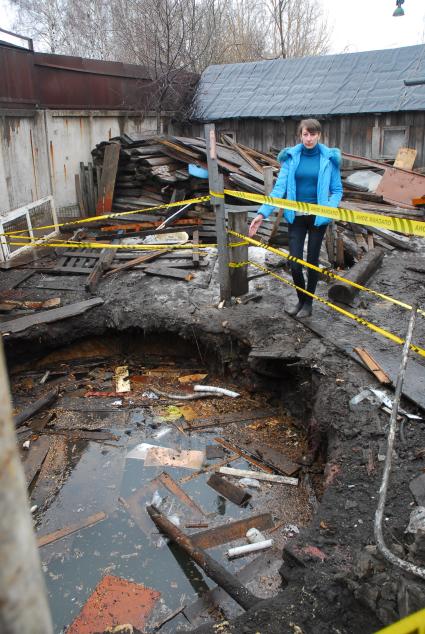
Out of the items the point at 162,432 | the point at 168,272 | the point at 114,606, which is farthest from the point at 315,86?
the point at 114,606

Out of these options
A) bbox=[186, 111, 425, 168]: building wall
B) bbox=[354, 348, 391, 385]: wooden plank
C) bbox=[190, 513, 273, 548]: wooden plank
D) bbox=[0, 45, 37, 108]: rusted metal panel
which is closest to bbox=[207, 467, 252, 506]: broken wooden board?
bbox=[190, 513, 273, 548]: wooden plank

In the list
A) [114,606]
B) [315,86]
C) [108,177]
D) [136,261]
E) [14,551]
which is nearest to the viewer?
[14,551]

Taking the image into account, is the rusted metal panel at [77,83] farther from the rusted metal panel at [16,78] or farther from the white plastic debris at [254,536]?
the white plastic debris at [254,536]

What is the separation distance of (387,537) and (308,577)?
0.54 metres

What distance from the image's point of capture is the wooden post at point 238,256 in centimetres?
652

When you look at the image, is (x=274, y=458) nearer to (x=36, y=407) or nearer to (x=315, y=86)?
(x=36, y=407)

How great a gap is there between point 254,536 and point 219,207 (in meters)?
3.96

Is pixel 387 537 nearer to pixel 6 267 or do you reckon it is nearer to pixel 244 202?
pixel 6 267

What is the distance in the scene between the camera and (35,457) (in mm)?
5312

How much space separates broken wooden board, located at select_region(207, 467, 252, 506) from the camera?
4672mm

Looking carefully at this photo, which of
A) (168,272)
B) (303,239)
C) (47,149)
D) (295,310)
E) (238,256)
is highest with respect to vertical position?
(47,149)

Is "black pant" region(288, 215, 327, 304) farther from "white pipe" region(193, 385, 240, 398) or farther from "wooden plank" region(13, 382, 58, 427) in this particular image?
"wooden plank" region(13, 382, 58, 427)

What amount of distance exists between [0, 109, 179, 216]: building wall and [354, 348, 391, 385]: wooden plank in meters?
7.03

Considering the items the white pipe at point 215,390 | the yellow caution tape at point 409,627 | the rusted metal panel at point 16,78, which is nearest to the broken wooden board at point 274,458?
the white pipe at point 215,390
